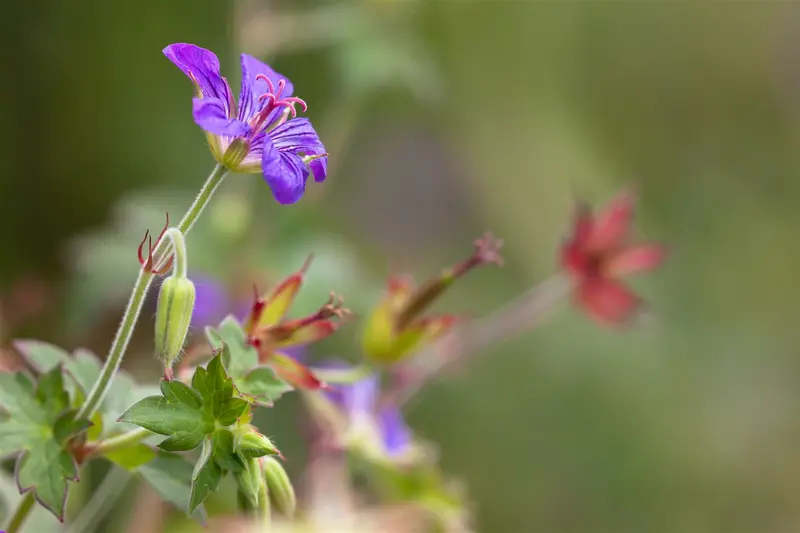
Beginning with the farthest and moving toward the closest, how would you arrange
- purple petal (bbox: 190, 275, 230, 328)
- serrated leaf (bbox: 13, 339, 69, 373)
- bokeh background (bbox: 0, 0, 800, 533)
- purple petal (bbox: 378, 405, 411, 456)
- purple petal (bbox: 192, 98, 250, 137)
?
bokeh background (bbox: 0, 0, 800, 533), purple petal (bbox: 190, 275, 230, 328), purple petal (bbox: 378, 405, 411, 456), serrated leaf (bbox: 13, 339, 69, 373), purple petal (bbox: 192, 98, 250, 137)

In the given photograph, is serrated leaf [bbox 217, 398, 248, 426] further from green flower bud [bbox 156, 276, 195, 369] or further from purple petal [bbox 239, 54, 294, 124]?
purple petal [bbox 239, 54, 294, 124]

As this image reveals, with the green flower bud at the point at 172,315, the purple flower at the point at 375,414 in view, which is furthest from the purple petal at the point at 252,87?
the purple flower at the point at 375,414

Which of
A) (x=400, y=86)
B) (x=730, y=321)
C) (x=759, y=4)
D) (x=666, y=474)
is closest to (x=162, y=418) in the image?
(x=400, y=86)

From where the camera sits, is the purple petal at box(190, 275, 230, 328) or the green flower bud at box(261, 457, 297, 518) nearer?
the green flower bud at box(261, 457, 297, 518)

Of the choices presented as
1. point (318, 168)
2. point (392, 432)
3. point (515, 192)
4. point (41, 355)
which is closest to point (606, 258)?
point (392, 432)

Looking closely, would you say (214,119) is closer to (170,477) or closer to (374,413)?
(170,477)

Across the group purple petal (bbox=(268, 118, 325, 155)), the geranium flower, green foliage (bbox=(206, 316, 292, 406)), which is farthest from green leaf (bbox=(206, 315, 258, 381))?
the geranium flower
